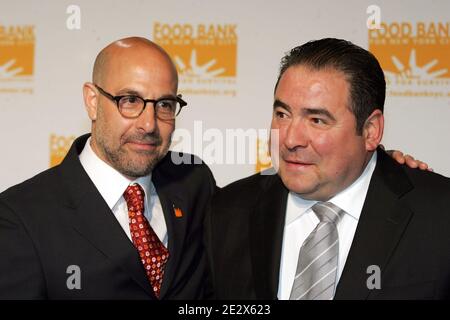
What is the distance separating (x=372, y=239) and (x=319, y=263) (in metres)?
0.21

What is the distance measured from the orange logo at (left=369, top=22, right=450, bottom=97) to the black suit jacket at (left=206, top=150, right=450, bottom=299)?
3.78ft

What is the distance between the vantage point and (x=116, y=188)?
2.34m

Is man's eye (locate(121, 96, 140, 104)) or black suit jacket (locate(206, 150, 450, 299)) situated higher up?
man's eye (locate(121, 96, 140, 104))

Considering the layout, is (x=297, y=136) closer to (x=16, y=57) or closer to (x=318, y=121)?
(x=318, y=121)

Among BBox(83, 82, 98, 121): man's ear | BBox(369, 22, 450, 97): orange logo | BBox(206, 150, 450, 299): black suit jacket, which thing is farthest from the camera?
BBox(369, 22, 450, 97): orange logo

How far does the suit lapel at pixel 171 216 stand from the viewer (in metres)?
2.30

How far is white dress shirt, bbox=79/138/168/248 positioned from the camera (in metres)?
2.32

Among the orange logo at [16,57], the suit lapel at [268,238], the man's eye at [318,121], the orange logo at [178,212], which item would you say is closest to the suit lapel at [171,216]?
the orange logo at [178,212]

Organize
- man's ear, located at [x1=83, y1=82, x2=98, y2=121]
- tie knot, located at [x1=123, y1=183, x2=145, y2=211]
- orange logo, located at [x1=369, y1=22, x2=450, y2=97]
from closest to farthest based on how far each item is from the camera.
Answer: tie knot, located at [x1=123, y1=183, x2=145, y2=211], man's ear, located at [x1=83, y1=82, x2=98, y2=121], orange logo, located at [x1=369, y1=22, x2=450, y2=97]

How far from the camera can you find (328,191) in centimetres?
221

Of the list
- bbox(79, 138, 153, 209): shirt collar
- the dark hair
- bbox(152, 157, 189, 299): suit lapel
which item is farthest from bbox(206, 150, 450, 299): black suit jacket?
bbox(79, 138, 153, 209): shirt collar

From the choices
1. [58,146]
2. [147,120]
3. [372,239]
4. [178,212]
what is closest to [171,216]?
[178,212]

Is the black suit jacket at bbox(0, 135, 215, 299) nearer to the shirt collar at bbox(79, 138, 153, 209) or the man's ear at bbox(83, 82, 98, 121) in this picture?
the shirt collar at bbox(79, 138, 153, 209)

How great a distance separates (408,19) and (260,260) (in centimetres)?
187
